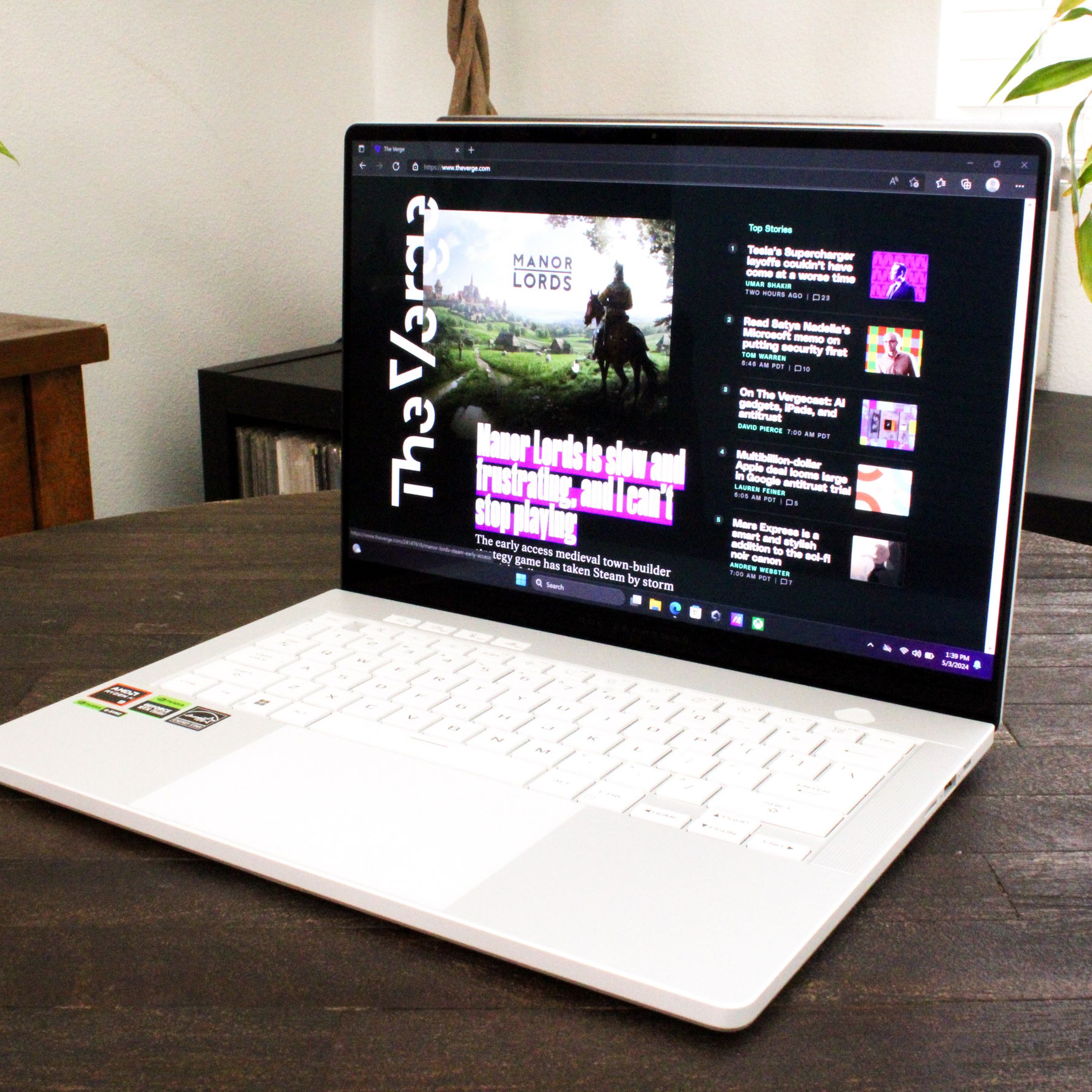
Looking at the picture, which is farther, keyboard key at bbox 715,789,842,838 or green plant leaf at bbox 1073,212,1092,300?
green plant leaf at bbox 1073,212,1092,300

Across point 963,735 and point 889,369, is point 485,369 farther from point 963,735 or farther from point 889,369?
point 963,735

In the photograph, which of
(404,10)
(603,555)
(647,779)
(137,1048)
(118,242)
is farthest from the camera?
(404,10)

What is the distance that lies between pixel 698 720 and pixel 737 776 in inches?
2.5

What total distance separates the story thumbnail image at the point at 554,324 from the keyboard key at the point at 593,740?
195 millimetres

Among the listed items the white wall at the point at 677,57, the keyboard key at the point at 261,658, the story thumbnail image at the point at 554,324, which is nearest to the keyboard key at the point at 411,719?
the keyboard key at the point at 261,658

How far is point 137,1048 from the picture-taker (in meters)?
0.40

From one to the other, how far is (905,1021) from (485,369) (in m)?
0.47

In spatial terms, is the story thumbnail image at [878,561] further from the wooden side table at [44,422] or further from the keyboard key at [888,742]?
the wooden side table at [44,422]

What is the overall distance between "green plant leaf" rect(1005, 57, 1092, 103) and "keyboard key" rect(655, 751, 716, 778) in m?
0.91

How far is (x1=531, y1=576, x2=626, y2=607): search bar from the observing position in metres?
0.73

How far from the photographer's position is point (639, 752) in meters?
→ 0.57

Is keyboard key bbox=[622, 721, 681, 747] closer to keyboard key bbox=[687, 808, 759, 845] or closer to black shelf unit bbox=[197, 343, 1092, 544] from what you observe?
keyboard key bbox=[687, 808, 759, 845]

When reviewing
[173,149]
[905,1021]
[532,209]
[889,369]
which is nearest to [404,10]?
[173,149]

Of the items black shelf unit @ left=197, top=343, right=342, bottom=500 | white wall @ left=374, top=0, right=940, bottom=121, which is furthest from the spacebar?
white wall @ left=374, top=0, right=940, bottom=121
